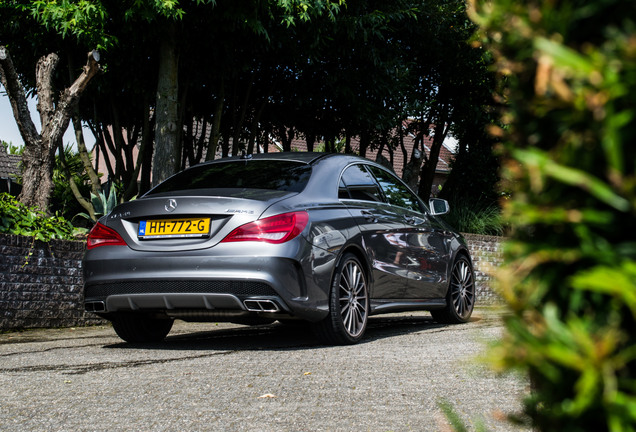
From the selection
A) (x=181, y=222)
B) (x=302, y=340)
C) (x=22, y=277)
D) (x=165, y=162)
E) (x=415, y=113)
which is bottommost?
(x=302, y=340)

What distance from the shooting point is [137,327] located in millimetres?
6738

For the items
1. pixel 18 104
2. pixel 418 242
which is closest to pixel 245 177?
pixel 418 242

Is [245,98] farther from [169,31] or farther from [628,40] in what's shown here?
[628,40]

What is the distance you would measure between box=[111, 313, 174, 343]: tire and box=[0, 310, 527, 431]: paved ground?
159mm

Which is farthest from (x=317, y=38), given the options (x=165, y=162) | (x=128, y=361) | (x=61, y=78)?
A: (x=128, y=361)

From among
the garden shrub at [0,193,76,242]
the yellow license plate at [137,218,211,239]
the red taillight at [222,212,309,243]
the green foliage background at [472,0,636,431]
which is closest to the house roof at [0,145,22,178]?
the garden shrub at [0,193,76,242]

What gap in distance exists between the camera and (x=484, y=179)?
18.5 meters

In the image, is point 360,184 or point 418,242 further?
point 418,242

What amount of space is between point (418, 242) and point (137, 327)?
278 cm

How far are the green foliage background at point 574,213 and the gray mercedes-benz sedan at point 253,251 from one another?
4466 mm

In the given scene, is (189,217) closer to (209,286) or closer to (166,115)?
(209,286)

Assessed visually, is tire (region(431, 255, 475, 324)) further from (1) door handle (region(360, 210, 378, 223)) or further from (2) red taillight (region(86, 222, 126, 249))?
(2) red taillight (region(86, 222, 126, 249))

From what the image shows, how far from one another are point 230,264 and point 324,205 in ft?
3.35

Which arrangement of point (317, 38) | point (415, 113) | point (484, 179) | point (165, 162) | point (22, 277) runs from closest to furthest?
point (22, 277), point (165, 162), point (317, 38), point (415, 113), point (484, 179)
